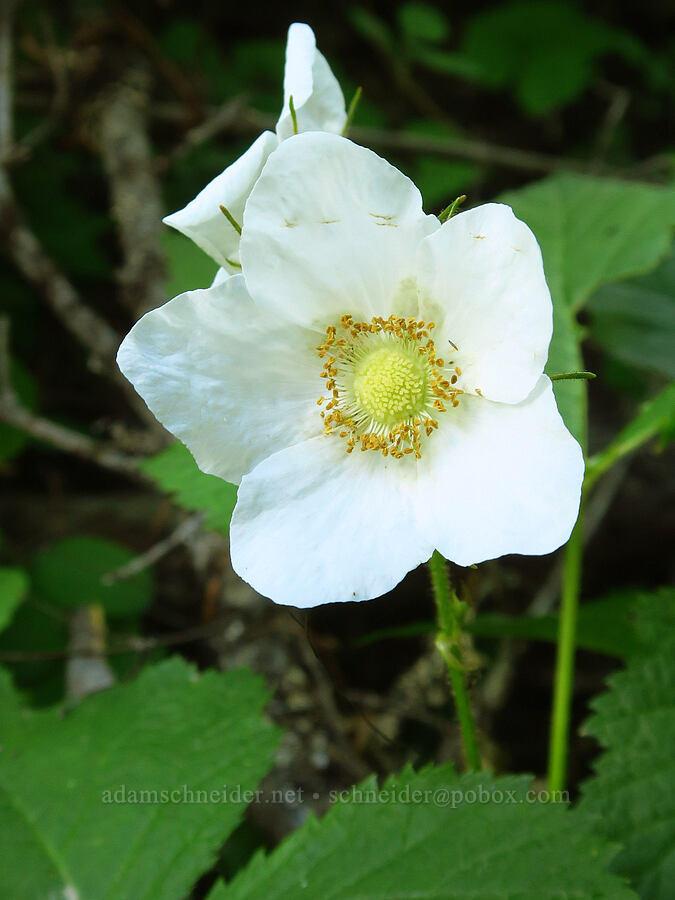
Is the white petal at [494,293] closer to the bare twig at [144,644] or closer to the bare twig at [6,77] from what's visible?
the bare twig at [144,644]

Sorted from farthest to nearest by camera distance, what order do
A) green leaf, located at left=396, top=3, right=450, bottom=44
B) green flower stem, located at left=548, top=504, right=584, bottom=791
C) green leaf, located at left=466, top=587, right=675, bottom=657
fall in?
1. green leaf, located at left=396, top=3, right=450, bottom=44
2. green leaf, located at left=466, top=587, right=675, bottom=657
3. green flower stem, located at left=548, top=504, right=584, bottom=791

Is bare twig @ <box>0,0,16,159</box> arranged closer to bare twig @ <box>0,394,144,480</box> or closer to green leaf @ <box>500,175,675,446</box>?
bare twig @ <box>0,394,144,480</box>

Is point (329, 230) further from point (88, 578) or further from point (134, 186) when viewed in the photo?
point (134, 186)

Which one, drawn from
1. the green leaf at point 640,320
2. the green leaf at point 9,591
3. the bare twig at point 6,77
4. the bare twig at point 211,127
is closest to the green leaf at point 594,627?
the green leaf at point 640,320

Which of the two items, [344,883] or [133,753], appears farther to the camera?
[133,753]

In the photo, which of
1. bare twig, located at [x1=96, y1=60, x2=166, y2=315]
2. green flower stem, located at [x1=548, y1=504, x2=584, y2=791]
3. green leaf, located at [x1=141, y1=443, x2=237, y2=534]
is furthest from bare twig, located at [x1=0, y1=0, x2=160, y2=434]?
green flower stem, located at [x1=548, y1=504, x2=584, y2=791]

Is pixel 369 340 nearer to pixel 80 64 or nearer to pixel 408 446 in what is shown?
pixel 408 446

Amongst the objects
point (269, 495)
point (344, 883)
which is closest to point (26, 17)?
point (269, 495)
